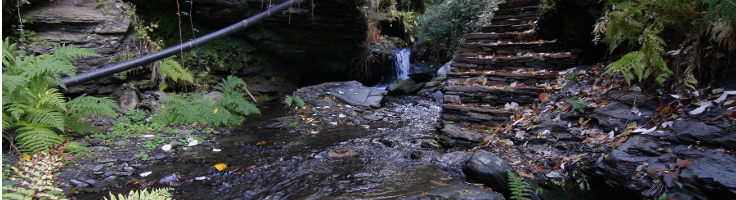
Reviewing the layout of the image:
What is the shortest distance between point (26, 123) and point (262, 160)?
7.78 ft

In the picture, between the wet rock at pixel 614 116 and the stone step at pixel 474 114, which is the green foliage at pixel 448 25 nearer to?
the stone step at pixel 474 114

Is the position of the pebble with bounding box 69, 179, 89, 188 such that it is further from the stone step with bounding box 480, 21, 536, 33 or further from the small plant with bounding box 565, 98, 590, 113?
the stone step with bounding box 480, 21, 536, 33

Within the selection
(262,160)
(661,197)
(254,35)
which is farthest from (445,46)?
(661,197)

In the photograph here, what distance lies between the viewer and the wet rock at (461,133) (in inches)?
171

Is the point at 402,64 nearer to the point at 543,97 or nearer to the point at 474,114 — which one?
the point at 474,114

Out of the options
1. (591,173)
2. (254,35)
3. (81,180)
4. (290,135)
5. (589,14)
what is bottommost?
(290,135)

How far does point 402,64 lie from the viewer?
39.7 feet

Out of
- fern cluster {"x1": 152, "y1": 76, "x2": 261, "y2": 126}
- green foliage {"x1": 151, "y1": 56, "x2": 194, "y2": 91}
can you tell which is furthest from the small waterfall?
green foliage {"x1": 151, "y1": 56, "x2": 194, "y2": 91}

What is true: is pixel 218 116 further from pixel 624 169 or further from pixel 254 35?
pixel 624 169

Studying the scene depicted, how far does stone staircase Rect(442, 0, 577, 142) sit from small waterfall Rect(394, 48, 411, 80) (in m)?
4.92

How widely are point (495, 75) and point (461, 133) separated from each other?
5.23ft

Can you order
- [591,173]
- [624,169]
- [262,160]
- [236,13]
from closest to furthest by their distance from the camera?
[624,169] → [591,173] → [262,160] → [236,13]

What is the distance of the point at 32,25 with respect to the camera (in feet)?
17.0

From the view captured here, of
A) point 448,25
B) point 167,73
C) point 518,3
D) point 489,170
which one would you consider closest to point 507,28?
point 518,3
